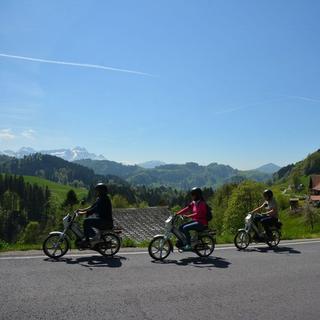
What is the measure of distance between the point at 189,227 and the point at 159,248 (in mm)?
1327

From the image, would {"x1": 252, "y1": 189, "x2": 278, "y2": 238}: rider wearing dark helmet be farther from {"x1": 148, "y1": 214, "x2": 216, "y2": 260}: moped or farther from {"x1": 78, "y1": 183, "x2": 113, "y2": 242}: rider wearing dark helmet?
{"x1": 78, "y1": 183, "x2": 113, "y2": 242}: rider wearing dark helmet

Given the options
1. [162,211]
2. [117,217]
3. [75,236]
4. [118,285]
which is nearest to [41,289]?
[118,285]

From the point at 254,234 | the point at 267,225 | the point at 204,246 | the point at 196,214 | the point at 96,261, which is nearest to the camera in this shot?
the point at 96,261

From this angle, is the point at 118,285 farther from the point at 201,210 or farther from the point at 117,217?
the point at 117,217

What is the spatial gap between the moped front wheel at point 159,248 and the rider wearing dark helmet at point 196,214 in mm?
766

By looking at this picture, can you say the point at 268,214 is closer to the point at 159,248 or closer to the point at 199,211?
the point at 199,211

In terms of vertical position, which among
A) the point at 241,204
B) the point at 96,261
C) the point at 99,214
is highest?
the point at 241,204

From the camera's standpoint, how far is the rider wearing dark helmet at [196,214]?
13.5 meters

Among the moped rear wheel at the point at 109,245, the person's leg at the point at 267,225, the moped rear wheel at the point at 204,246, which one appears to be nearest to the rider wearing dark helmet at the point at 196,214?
the moped rear wheel at the point at 204,246

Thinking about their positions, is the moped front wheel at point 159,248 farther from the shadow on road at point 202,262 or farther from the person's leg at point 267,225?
the person's leg at point 267,225

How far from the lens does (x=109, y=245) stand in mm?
12914

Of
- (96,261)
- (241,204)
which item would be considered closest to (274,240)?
(96,261)

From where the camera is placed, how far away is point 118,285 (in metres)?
9.27

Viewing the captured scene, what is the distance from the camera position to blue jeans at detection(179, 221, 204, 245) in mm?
13420
